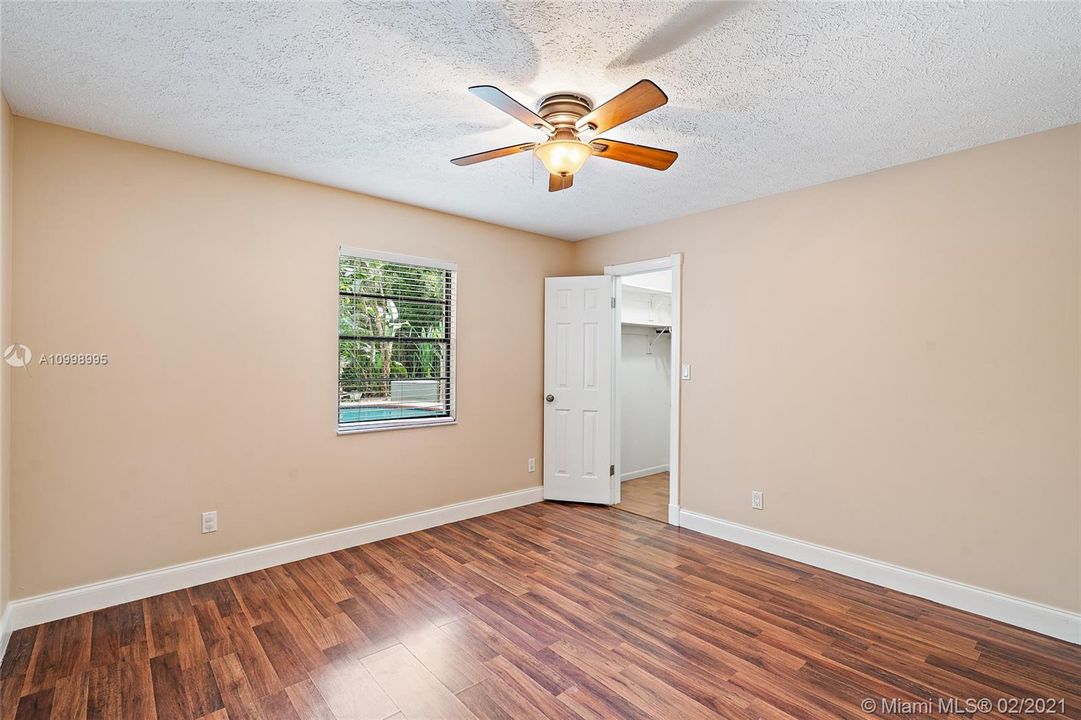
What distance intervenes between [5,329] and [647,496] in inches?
187

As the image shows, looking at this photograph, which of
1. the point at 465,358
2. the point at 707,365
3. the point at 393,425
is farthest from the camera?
the point at 465,358

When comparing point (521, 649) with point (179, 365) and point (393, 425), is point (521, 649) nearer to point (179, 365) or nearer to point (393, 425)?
point (393, 425)

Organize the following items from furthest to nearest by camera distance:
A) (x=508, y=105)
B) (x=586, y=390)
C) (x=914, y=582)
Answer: (x=586, y=390) < (x=914, y=582) < (x=508, y=105)

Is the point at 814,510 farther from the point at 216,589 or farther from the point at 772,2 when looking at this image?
the point at 216,589

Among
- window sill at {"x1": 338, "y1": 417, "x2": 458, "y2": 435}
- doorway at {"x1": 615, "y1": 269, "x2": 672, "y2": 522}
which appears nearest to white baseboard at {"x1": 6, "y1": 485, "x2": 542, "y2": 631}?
window sill at {"x1": 338, "y1": 417, "x2": 458, "y2": 435}

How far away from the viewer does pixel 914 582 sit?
298 centimetres

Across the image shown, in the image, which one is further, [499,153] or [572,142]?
[499,153]

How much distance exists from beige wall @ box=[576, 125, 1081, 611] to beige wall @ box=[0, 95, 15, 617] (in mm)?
4142

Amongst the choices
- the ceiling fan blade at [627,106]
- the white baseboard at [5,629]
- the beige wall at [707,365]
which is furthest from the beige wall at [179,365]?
the ceiling fan blade at [627,106]

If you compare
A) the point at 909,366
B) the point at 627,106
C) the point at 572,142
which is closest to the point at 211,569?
the point at 572,142

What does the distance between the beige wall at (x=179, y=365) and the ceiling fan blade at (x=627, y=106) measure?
2.25 metres

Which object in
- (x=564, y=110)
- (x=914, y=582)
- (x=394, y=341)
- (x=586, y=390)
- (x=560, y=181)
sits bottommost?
(x=914, y=582)

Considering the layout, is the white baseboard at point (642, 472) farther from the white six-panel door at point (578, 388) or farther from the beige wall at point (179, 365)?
the beige wall at point (179, 365)

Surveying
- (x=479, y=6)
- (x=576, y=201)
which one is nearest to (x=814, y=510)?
(x=576, y=201)
